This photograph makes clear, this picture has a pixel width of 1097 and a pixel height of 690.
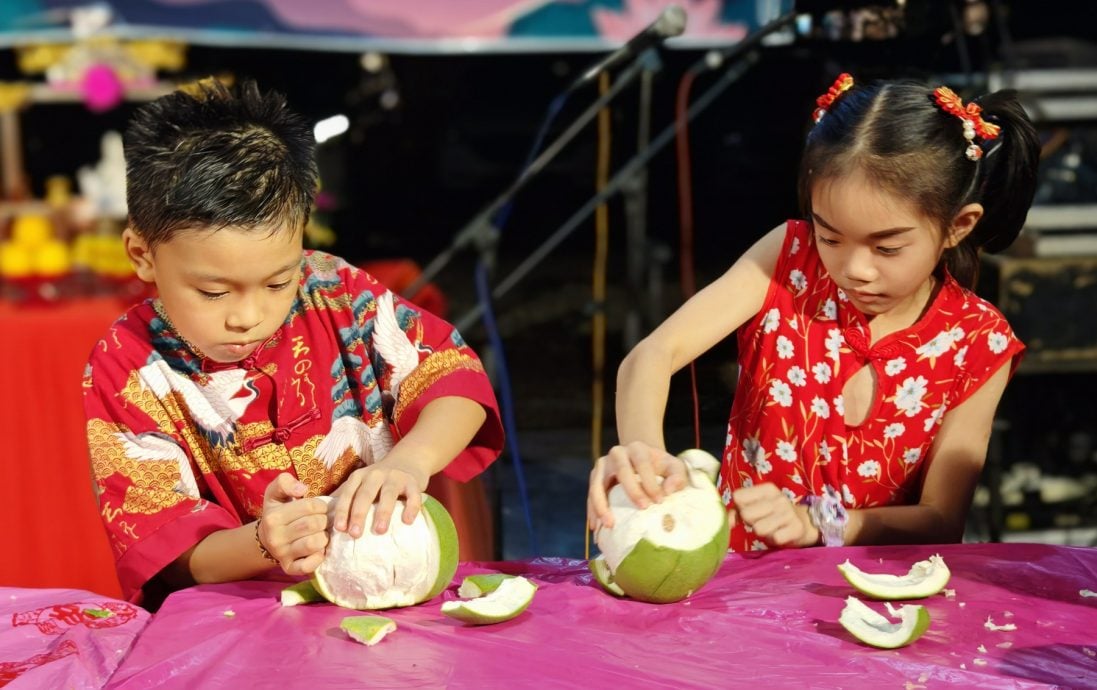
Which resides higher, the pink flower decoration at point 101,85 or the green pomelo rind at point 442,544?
the pink flower decoration at point 101,85

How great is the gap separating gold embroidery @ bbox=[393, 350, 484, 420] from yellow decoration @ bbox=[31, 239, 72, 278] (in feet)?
6.70

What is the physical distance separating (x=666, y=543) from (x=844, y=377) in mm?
683

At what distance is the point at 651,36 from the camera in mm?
2377

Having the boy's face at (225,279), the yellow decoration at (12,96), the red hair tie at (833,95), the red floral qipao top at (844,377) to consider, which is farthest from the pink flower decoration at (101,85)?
the red hair tie at (833,95)

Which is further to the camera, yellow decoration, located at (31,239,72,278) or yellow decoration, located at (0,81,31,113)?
yellow decoration, located at (0,81,31,113)

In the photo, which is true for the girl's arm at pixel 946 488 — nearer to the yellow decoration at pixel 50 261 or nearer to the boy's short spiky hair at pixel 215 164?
the boy's short spiky hair at pixel 215 164

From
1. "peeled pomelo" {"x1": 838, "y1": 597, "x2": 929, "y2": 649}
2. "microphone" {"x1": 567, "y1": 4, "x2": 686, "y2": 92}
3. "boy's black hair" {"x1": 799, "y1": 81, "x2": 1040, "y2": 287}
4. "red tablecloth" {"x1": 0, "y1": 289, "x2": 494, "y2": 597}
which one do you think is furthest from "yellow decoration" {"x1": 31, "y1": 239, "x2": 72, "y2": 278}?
"peeled pomelo" {"x1": 838, "y1": 597, "x2": 929, "y2": 649}

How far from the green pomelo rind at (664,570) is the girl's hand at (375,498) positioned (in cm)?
26

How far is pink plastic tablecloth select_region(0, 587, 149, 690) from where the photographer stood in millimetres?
1272

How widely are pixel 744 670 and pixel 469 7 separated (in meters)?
3.81

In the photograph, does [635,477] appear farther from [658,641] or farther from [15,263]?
[15,263]

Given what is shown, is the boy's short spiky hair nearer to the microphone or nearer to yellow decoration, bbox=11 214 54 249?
the microphone

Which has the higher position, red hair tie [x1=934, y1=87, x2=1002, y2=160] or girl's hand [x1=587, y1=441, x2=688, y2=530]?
red hair tie [x1=934, y1=87, x2=1002, y2=160]

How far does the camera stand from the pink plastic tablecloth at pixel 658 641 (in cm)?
119
